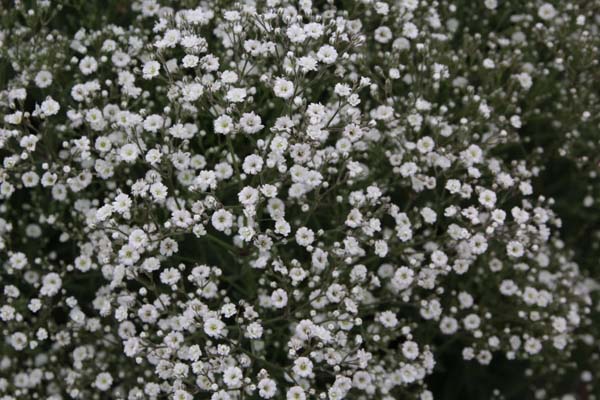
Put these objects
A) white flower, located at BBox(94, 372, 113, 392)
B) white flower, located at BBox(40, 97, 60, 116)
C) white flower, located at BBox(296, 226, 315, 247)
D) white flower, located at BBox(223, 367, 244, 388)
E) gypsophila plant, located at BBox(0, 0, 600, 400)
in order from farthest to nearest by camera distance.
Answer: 1. white flower, located at BBox(94, 372, 113, 392)
2. white flower, located at BBox(40, 97, 60, 116)
3. white flower, located at BBox(296, 226, 315, 247)
4. gypsophila plant, located at BBox(0, 0, 600, 400)
5. white flower, located at BBox(223, 367, 244, 388)

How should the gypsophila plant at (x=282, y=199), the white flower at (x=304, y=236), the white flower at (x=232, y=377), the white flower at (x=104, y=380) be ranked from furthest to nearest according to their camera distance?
1. the white flower at (x=104, y=380)
2. the white flower at (x=304, y=236)
3. the gypsophila plant at (x=282, y=199)
4. the white flower at (x=232, y=377)

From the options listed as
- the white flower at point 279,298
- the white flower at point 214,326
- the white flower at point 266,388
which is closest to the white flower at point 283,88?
the white flower at point 279,298

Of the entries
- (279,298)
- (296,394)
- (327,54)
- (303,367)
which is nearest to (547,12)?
(327,54)

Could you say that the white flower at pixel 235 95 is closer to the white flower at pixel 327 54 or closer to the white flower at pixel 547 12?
the white flower at pixel 327 54

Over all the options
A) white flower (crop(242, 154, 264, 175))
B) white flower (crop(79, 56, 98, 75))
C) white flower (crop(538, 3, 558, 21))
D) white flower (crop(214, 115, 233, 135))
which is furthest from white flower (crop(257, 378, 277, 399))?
white flower (crop(538, 3, 558, 21))

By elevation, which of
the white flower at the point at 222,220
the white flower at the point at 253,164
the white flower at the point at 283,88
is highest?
the white flower at the point at 283,88

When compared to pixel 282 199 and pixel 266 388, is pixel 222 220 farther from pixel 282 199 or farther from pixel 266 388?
pixel 266 388

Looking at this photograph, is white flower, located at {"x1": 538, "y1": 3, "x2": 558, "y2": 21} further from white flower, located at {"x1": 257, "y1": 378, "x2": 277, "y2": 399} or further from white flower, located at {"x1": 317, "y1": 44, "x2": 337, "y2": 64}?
white flower, located at {"x1": 257, "y1": 378, "x2": 277, "y2": 399}

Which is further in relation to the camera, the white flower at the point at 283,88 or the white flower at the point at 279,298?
the white flower at the point at 279,298

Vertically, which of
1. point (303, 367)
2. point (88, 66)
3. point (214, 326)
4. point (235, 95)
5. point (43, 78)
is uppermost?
point (88, 66)

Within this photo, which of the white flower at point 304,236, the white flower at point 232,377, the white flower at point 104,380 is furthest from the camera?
the white flower at point 104,380
